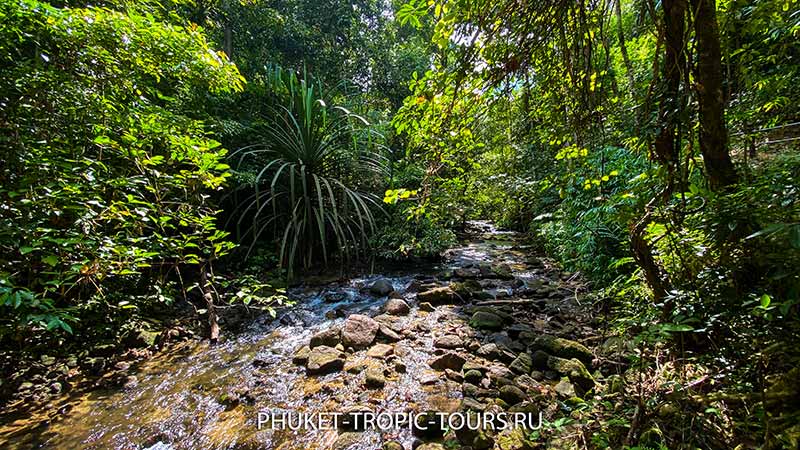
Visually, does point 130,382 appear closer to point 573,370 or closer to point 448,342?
point 448,342

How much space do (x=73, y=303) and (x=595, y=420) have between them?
3146 mm

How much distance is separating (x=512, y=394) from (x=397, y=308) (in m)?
1.56

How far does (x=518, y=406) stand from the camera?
58.7 inches

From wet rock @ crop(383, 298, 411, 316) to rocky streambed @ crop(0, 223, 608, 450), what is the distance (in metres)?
0.01

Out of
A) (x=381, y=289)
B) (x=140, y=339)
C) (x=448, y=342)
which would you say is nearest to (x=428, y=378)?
(x=448, y=342)

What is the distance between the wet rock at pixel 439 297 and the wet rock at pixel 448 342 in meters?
0.86

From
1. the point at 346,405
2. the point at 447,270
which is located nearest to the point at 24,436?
the point at 346,405

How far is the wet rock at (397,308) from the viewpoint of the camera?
302 cm

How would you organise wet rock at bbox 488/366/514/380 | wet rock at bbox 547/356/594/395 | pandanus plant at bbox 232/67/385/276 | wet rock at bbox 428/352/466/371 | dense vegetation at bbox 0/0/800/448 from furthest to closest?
pandanus plant at bbox 232/67/385/276
wet rock at bbox 428/352/466/371
wet rock at bbox 488/366/514/380
wet rock at bbox 547/356/594/395
dense vegetation at bbox 0/0/800/448

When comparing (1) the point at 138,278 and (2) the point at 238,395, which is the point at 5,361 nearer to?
(1) the point at 138,278

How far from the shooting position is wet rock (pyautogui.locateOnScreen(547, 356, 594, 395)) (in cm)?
168

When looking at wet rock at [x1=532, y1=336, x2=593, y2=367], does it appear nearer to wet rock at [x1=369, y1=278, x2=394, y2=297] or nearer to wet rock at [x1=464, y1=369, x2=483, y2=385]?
wet rock at [x1=464, y1=369, x2=483, y2=385]

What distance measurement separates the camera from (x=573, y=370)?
178 cm

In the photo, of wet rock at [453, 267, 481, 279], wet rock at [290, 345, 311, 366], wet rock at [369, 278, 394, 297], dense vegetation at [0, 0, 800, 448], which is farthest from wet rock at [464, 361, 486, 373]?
wet rock at [453, 267, 481, 279]
